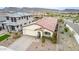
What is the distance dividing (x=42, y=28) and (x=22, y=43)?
0.32 m

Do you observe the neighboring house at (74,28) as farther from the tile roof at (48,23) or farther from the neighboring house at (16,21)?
the neighboring house at (16,21)

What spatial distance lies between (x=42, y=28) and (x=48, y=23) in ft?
0.32

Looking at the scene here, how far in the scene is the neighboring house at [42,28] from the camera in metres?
1.92

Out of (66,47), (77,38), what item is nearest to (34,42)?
(66,47)

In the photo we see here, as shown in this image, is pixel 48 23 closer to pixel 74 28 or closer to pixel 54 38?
pixel 54 38

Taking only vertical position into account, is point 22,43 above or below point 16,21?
below

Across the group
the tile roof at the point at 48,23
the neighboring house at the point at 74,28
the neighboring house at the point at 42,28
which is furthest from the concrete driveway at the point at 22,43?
the neighboring house at the point at 74,28

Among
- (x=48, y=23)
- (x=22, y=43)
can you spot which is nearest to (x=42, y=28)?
(x=48, y=23)

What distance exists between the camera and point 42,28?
6.31 feet

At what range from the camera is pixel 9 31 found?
6.31ft

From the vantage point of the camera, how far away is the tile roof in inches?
75.4

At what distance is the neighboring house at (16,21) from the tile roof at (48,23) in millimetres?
126

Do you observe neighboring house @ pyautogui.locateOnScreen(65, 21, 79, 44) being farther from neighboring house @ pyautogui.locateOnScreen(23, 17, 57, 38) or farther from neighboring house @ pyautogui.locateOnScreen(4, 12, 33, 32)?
neighboring house @ pyautogui.locateOnScreen(4, 12, 33, 32)

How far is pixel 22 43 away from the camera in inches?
77.0
